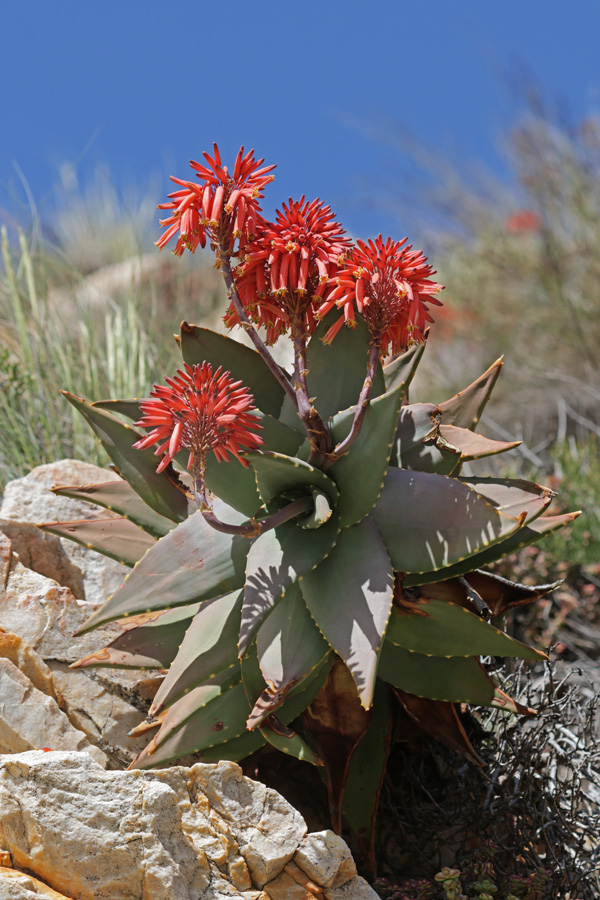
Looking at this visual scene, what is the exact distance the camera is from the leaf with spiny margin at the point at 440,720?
215 cm

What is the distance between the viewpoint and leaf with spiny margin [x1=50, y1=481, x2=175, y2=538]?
218 centimetres

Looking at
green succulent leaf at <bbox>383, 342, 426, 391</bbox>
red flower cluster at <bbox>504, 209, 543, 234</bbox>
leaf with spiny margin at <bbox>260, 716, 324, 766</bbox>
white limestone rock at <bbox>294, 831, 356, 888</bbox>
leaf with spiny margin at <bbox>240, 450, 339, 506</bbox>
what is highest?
red flower cluster at <bbox>504, 209, 543, 234</bbox>

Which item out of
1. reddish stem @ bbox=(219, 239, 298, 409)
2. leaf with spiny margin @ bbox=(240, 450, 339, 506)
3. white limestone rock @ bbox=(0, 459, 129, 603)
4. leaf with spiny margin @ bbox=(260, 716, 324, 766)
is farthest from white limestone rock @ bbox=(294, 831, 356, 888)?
white limestone rock @ bbox=(0, 459, 129, 603)

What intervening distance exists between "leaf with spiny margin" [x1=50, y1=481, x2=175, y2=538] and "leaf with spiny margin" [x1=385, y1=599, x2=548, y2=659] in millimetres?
638

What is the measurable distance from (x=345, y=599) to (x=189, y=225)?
0.88 m

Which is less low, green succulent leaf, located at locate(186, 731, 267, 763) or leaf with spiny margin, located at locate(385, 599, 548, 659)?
leaf with spiny margin, located at locate(385, 599, 548, 659)

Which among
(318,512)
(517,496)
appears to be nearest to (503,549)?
(517,496)

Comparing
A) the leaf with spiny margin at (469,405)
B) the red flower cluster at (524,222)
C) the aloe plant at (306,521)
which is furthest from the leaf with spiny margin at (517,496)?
the red flower cluster at (524,222)

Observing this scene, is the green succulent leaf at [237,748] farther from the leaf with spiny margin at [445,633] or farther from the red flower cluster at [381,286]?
the red flower cluster at [381,286]

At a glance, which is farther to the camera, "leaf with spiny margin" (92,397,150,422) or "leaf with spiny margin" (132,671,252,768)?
"leaf with spiny margin" (92,397,150,422)

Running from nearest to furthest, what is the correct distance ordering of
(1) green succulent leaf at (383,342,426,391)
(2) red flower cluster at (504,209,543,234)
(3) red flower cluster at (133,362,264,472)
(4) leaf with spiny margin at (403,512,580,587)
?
1. (3) red flower cluster at (133,362,264,472)
2. (4) leaf with spiny margin at (403,512,580,587)
3. (1) green succulent leaf at (383,342,426,391)
4. (2) red flower cluster at (504,209,543,234)

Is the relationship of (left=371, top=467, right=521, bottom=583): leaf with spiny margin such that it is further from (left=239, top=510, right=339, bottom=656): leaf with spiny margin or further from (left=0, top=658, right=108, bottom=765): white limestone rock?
(left=0, top=658, right=108, bottom=765): white limestone rock

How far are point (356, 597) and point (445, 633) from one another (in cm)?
30

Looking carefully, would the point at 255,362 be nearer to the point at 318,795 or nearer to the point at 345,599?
the point at 345,599
